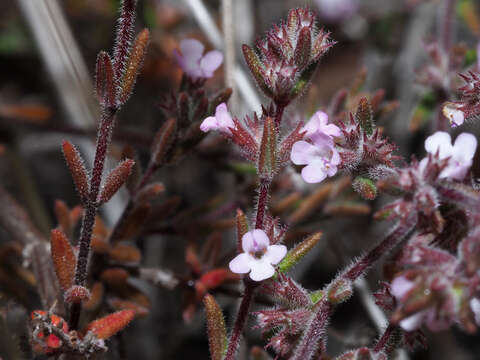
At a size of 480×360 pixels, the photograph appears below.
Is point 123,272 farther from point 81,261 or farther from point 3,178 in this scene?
point 3,178

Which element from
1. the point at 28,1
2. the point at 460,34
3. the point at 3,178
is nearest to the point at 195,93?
the point at 28,1

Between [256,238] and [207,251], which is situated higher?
[207,251]

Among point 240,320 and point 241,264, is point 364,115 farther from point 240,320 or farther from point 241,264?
point 240,320

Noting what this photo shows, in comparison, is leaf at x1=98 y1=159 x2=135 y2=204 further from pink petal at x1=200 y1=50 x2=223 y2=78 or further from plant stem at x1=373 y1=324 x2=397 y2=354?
plant stem at x1=373 y1=324 x2=397 y2=354

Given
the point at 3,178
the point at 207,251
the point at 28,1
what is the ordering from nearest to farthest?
1. the point at 207,251
2. the point at 28,1
3. the point at 3,178

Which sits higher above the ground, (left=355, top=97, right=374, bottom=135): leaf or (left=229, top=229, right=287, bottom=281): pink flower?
(left=355, top=97, right=374, bottom=135): leaf

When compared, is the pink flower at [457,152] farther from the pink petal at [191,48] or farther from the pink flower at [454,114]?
the pink petal at [191,48]

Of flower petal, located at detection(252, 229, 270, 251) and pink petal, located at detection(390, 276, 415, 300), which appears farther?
flower petal, located at detection(252, 229, 270, 251)

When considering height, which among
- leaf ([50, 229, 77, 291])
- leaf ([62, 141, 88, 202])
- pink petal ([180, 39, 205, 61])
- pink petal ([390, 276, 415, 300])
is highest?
pink petal ([180, 39, 205, 61])

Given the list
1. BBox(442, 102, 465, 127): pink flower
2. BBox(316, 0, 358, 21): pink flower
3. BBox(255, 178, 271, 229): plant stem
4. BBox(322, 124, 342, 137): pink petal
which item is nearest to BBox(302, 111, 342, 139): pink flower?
BBox(322, 124, 342, 137): pink petal
